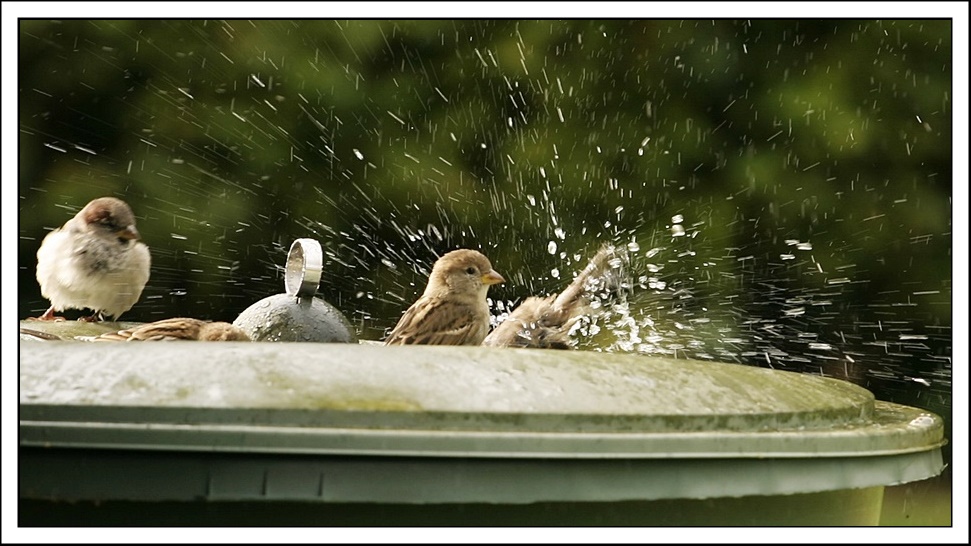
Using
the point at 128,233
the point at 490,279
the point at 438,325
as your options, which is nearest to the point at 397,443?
the point at 438,325

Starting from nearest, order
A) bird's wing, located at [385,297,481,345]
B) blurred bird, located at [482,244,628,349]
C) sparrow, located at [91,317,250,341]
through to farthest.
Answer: sparrow, located at [91,317,250,341] < bird's wing, located at [385,297,481,345] < blurred bird, located at [482,244,628,349]

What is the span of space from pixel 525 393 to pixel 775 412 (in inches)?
15.0

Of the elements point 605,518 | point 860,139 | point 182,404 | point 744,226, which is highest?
point 860,139

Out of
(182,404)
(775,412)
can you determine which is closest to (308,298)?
(182,404)

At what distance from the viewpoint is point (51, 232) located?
3.73 meters

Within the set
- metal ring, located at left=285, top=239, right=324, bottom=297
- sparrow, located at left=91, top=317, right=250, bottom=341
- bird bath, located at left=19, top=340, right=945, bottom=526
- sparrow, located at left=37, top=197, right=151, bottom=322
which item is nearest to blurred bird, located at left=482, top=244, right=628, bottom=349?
metal ring, located at left=285, top=239, right=324, bottom=297

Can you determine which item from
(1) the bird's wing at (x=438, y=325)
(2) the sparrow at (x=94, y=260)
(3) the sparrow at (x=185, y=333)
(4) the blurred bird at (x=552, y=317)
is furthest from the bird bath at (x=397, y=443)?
(2) the sparrow at (x=94, y=260)

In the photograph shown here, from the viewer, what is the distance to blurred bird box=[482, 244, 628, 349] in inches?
114

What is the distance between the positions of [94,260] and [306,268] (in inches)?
62.9

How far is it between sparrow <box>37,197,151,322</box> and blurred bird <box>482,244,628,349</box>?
1375 mm

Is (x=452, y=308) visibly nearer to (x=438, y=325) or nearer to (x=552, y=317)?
(x=438, y=325)

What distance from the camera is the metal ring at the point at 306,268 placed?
2293mm

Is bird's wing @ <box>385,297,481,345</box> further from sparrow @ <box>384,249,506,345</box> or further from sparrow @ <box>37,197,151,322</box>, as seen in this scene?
sparrow @ <box>37,197,151,322</box>

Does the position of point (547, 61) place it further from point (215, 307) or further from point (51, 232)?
point (51, 232)
